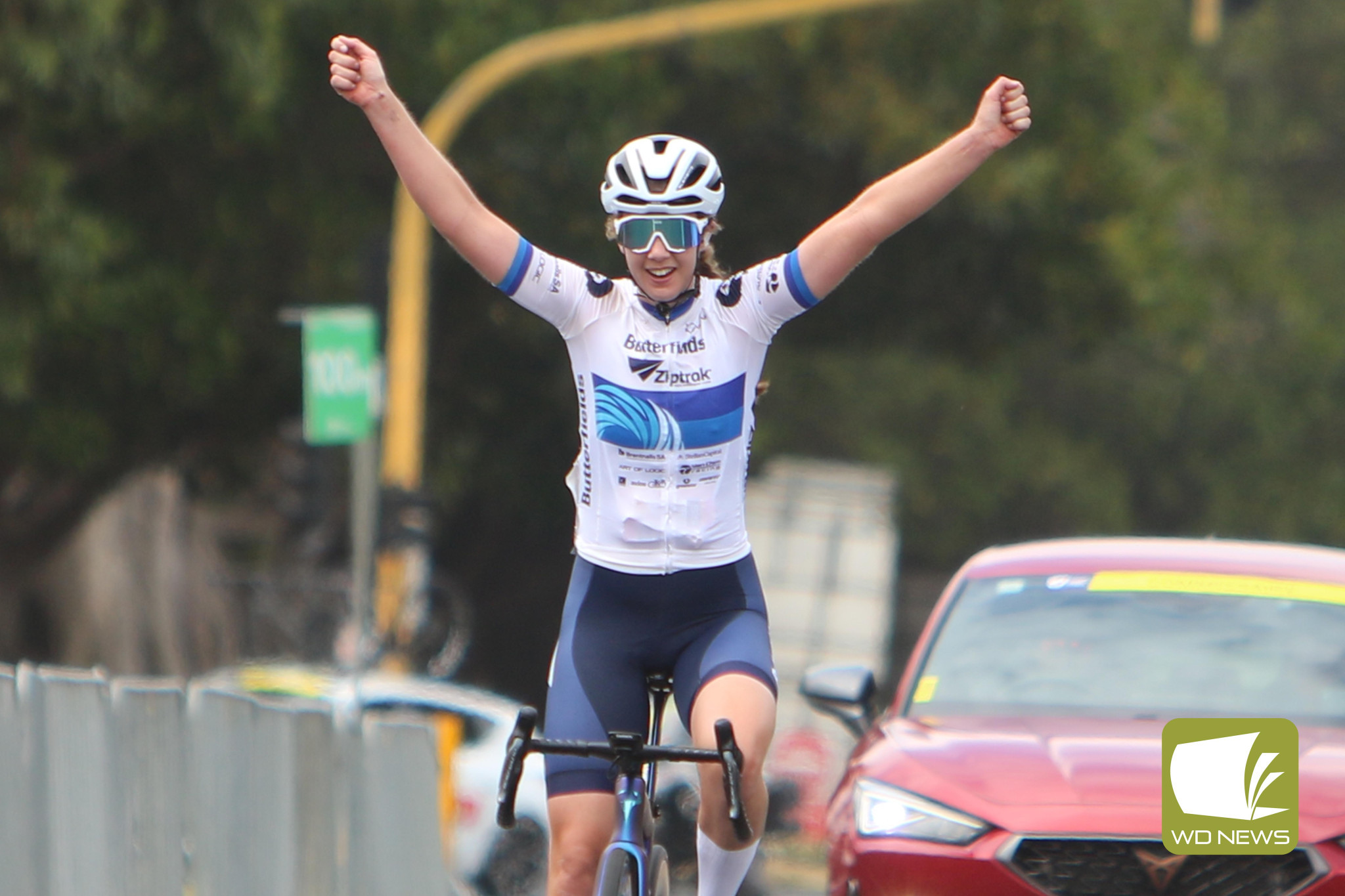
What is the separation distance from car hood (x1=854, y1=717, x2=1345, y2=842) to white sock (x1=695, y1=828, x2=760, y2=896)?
0.80 m

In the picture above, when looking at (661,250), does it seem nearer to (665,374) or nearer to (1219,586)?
(665,374)

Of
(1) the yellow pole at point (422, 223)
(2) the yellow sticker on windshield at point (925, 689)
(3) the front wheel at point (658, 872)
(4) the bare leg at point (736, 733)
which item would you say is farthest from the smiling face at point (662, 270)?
(1) the yellow pole at point (422, 223)

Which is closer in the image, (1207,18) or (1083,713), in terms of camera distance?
(1083,713)

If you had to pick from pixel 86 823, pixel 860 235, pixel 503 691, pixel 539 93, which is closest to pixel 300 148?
pixel 539 93

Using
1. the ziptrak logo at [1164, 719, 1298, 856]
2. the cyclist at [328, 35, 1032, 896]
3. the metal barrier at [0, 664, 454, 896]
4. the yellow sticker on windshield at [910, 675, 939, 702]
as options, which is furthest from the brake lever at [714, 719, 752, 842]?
the yellow sticker on windshield at [910, 675, 939, 702]

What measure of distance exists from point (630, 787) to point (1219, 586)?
279 cm

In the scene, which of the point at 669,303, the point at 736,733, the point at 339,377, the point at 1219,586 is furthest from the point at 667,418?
the point at 339,377

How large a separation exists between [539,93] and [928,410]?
72.8ft

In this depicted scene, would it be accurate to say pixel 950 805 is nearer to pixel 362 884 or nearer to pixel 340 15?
pixel 362 884

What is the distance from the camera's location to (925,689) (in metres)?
6.91

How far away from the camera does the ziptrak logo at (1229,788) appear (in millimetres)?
5625

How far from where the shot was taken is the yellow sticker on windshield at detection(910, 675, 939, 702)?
686cm

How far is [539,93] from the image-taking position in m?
22.3

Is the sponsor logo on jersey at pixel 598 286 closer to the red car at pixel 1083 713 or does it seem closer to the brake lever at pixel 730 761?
the brake lever at pixel 730 761
